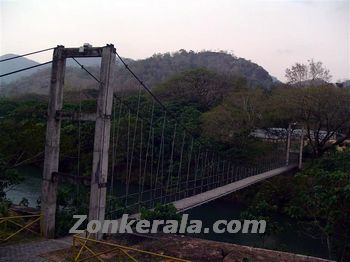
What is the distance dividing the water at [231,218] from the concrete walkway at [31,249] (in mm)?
2842

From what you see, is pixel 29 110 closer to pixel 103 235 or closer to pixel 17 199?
pixel 17 199

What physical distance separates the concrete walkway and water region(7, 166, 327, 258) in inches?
112

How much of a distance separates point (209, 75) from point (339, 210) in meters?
17.1

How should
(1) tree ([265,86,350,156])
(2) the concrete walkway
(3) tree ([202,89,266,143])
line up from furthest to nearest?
(3) tree ([202,89,266,143]), (1) tree ([265,86,350,156]), (2) the concrete walkway

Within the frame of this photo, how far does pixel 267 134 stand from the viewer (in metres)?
18.3

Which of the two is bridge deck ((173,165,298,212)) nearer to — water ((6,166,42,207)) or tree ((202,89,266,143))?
tree ((202,89,266,143))

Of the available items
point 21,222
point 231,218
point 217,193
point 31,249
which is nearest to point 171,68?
point 231,218

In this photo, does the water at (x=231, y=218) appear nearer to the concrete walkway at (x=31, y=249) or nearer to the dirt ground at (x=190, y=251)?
the dirt ground at (x=190, y=251)

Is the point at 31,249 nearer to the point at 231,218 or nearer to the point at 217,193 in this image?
→ the point at 217,193

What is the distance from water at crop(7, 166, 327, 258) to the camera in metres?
10.3

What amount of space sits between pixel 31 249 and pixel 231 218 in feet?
30.1

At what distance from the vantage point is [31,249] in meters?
5.05

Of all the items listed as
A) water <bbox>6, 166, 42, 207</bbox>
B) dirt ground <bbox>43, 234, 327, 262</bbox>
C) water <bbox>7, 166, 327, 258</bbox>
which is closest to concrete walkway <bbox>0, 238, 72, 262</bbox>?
dirt ground <bbox>43, 234, 327, 262</bbox>

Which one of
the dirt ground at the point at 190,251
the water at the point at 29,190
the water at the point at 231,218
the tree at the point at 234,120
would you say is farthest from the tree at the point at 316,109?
the dirt ground at the point at 190,251
